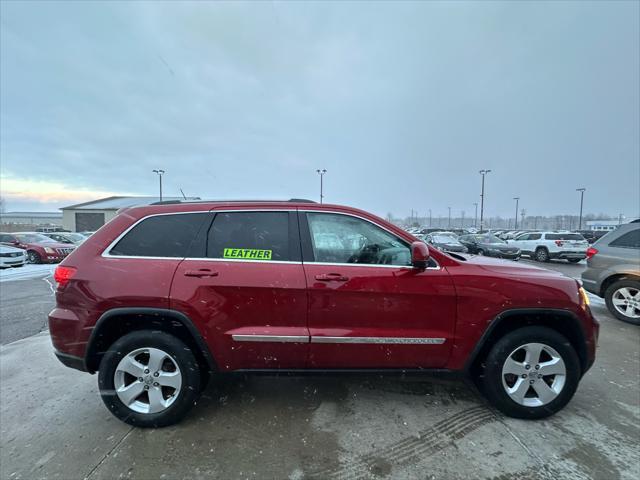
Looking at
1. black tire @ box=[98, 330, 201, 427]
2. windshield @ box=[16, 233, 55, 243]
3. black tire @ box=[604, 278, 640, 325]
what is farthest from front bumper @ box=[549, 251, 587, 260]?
windshield @ box=[16, 233, 55, 243]

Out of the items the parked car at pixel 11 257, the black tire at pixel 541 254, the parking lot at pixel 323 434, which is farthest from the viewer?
the black tire at pixel 541 254

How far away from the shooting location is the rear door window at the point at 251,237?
257 cm

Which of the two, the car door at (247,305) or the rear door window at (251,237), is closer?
the car door at (247,305)

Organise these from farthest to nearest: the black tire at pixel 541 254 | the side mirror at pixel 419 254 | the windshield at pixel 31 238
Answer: the black tire at pixel 541 254 < the windshield at pixel 31 238 < the side mirror at pixel 419 254

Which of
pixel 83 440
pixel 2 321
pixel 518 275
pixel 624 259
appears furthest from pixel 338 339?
pixel 2 321

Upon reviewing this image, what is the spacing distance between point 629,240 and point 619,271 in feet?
1.95

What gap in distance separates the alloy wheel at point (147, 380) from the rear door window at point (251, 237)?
96cm

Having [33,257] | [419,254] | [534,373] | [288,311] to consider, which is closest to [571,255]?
[534,373]

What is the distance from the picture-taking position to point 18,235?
15297 millimetres

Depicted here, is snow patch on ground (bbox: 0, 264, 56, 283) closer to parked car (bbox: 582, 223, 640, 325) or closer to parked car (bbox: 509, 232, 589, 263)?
parked car (bbox: 582, 223, 640, 325)

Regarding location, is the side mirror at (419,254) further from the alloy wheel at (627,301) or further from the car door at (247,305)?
the alloy wheel at (627,301)

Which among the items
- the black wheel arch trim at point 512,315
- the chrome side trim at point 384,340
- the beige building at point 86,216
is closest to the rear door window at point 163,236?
the chrome side trim at point 384,340

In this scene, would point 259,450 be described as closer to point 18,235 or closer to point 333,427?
point 333,427

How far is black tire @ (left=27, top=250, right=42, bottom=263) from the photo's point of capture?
47.1ft
